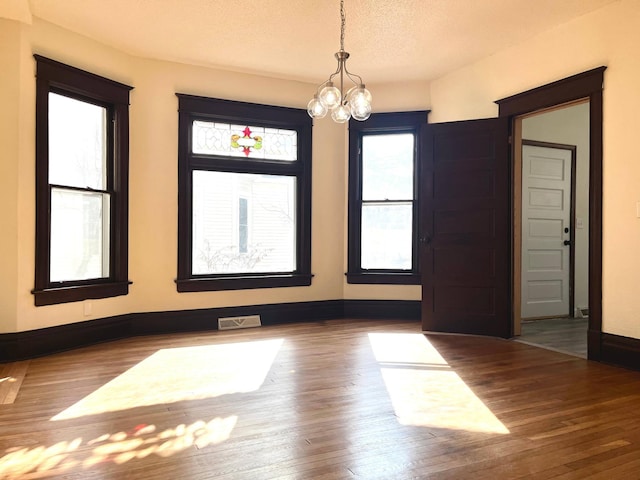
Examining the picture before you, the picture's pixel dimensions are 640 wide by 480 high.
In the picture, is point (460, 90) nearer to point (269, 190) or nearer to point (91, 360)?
point (269, 190)

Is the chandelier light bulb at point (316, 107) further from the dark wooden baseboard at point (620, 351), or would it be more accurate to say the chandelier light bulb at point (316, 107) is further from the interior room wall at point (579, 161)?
the interior room wall at point (579, 161)

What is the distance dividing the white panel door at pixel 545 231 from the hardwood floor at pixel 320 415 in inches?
72.9

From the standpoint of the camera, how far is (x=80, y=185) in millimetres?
4516

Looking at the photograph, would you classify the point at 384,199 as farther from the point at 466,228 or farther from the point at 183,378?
the point at 183,378

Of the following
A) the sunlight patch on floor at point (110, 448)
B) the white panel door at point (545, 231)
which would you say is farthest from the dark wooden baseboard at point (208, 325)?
the sunlight patch on floor at point (110, 448)

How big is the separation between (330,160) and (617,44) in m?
3.09

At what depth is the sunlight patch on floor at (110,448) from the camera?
2.13m

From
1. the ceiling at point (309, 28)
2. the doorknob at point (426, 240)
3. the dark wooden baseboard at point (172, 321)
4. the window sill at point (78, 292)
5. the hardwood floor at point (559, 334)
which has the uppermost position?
the ceiling at point (309, 28)

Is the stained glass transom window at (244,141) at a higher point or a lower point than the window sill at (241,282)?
higher

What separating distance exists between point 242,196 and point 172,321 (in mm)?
1554

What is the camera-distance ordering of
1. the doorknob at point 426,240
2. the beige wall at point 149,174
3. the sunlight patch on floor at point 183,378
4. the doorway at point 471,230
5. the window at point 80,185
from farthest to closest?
the doorknob at point 426,240
the doorway at point 471,230
the window at point 80,185
the beige wall at point 149,174
the sunlight patch on floor at point 183,378

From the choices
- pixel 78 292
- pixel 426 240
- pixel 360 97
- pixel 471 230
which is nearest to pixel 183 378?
pixel 78 292

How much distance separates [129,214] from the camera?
493cm

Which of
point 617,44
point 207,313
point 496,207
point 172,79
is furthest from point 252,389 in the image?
point 617,44
